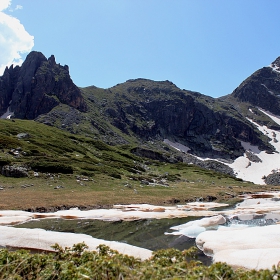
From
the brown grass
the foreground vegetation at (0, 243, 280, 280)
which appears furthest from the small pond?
the brown grass

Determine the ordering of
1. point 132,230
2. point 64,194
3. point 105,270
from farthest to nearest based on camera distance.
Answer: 1. point 64,194
2. point 132,230
3. point 105,270

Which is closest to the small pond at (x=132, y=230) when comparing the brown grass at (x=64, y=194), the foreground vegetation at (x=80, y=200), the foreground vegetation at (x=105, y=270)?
the foreground vegetation at (x=80, y=200)

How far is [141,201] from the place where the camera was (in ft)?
173

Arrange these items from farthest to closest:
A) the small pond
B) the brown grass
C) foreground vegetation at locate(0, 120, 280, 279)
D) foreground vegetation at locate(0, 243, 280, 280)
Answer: the brown grass → the small pond → foreground vegetation at locate(0, 120, 280, 279) → foreground vegetation at locate(0, 243, 280, 280)

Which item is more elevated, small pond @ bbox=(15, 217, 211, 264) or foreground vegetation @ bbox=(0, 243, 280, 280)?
foreground vegetation @ bbox=(0, 243, 280, 280)

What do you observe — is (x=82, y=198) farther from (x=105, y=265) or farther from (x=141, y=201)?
(x=105, y=265)

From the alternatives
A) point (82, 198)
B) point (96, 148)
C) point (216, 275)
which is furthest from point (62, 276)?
point (96, 148)

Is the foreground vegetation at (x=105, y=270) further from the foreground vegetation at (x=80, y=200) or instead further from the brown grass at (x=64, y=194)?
the brown grass at (x=64, y=194)

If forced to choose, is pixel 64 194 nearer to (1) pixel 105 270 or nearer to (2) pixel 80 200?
(2) pixel 80 200

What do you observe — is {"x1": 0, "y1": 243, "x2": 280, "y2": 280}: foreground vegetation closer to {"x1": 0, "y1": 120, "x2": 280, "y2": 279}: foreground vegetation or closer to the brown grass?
{"x1": 0, "y1": 120, "x2": 280, "y2": 279}: foreground vegetation

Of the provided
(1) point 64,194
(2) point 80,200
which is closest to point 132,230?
(2) point 80,200

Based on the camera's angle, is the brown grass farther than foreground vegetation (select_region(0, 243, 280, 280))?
Yes

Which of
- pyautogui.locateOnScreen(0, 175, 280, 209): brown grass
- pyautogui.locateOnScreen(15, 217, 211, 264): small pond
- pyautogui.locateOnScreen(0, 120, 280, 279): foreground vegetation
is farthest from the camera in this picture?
pyautogui.locateOnScreen(0, 175, 280, 209): brown grass

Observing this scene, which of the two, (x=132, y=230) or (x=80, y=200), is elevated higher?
(x=80, y=200)
